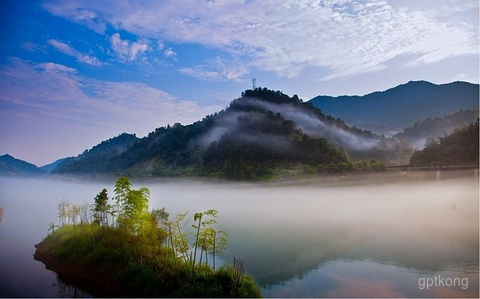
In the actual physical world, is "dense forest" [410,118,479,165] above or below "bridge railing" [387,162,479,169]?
above

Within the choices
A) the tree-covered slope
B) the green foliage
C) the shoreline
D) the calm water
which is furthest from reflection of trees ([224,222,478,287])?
the tree-covered slope

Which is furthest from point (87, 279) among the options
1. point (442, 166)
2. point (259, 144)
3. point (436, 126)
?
point (436, 126)

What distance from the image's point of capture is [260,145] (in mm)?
120625

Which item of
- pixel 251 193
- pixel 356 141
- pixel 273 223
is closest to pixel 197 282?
pixel 273 223

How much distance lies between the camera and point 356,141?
139 m

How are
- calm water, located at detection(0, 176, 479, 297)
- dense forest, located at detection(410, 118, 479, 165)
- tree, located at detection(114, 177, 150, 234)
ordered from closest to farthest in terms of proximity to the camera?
1. tree, located at detection(114, 177, 150, 234)
2. calm water, located at detection(0, 176, 479, 297)
3. dense forest, located at detection(410, 118, 479, 165)

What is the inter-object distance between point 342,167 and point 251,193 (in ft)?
94.0

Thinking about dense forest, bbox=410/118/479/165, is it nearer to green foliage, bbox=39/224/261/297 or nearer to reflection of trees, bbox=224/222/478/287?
reflection of trees, bbox=224/222/478/287

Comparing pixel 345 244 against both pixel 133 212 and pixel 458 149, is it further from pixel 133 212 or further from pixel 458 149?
pixel 458 149

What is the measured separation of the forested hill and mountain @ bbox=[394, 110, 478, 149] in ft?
49.9

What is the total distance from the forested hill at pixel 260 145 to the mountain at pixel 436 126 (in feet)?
49.9

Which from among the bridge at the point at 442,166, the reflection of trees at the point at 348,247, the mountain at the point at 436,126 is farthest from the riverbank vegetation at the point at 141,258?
the mountain at the point at 436,126

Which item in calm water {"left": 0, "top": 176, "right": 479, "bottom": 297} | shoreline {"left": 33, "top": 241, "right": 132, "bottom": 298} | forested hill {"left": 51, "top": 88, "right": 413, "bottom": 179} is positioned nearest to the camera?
shoreline {"left": 33, "top": 241, "right": 132, "bottom": 298}

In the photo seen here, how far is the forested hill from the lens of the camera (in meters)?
110
